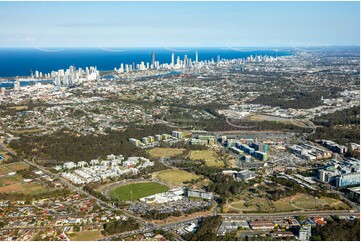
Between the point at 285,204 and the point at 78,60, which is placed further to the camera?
the point at 78,60

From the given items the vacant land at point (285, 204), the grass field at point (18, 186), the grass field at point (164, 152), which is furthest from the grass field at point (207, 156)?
the grass field at point (18, 186)

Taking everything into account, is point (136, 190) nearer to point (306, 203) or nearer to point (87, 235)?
point (87, 235)

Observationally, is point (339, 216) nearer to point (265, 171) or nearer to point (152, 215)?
point (265, 171)

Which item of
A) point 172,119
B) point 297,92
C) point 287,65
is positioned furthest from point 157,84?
point 287,65

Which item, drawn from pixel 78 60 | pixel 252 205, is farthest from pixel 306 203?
pixel 78 60

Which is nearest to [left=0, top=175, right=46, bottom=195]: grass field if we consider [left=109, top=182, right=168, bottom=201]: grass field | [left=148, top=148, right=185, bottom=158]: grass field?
[left=109, top=182, right=168, bottom=201]: grass field

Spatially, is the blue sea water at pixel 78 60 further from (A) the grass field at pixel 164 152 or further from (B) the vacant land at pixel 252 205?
(B) the vacant land at pixel 252 205
